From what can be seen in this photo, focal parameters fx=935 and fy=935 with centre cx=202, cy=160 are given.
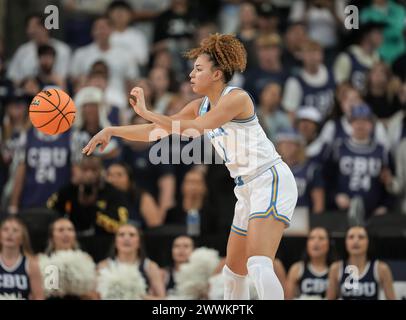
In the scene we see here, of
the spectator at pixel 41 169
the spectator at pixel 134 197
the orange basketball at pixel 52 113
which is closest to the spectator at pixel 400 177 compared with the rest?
the spectator at pixel 134 197

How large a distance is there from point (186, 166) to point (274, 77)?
74.4 inches

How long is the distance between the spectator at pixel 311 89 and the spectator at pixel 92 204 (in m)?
3.10

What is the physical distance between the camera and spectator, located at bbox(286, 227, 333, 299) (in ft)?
29.7

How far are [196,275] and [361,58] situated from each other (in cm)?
483

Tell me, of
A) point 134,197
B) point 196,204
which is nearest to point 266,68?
point 196,204

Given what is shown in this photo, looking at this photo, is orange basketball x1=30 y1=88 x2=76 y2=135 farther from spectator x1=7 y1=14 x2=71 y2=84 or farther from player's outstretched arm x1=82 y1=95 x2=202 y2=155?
spectator x1=7 y1=14 x2=71 y2=84

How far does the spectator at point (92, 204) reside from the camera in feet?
32.2

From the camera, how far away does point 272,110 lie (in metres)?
11.6

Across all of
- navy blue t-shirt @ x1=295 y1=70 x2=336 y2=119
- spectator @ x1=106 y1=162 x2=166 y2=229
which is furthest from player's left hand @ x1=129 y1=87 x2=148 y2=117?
navy blue t-shirt @ x1=295 y1=70 x2=336 y2=119

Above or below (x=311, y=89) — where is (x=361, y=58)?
above

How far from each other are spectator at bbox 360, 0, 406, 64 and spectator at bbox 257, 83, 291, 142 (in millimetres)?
1998

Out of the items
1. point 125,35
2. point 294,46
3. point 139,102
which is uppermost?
point 125,35

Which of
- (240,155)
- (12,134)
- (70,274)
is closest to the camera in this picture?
(240,155)

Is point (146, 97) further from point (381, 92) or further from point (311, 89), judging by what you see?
point (381, 92)
